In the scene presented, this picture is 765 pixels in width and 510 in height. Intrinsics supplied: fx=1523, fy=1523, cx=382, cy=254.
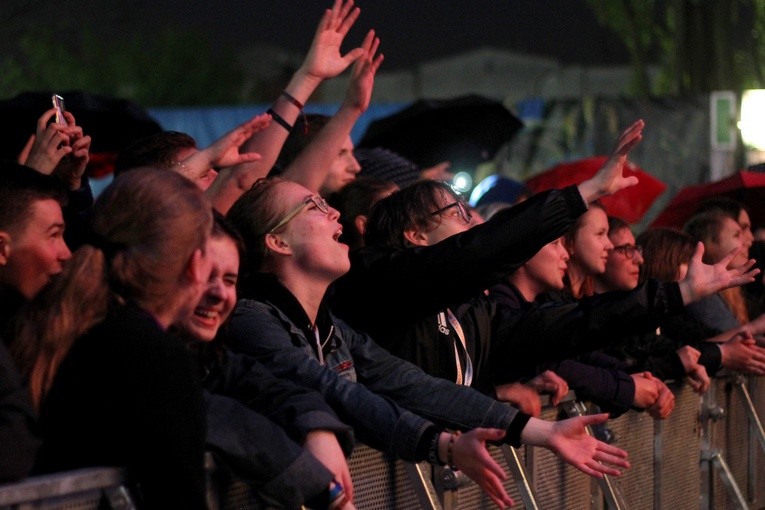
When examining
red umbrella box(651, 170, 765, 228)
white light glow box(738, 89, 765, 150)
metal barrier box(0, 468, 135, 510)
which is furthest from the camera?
white light glow box(738, 89, 765, 150)

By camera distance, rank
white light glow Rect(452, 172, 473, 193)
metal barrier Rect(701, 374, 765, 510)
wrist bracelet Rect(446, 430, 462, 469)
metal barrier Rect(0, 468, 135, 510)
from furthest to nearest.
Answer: white light glow Rect(452, 172, 473, 193) < metal barrier Rect(701, 374, 765, 510) < wrist bracelet Rect(446, 430, 462, 469) < metal barrier Rect(0, 468, 135, 510)

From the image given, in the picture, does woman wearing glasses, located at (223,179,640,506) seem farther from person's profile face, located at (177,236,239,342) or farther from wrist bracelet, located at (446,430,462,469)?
person's profile face, located at (177,236,239,342)

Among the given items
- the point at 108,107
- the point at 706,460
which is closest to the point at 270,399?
the point at 706,460

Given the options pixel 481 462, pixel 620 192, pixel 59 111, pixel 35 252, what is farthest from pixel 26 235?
pixel 620 192

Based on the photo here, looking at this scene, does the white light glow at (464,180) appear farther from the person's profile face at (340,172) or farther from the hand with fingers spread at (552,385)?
the hand with fingers spread at (552,385)

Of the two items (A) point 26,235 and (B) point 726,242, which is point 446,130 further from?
(A) point 26,235

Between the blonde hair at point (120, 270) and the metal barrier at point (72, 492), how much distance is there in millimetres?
249

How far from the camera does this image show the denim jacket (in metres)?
4.28

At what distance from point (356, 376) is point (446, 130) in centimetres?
642

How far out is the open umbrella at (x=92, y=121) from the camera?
323 inches

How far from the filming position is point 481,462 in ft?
13.2

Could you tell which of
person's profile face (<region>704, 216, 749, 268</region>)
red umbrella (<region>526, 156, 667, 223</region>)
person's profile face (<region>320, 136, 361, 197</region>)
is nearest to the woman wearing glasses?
person's profile face (<region>320, 136, 361, 197</region>)

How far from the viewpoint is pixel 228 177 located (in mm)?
5371

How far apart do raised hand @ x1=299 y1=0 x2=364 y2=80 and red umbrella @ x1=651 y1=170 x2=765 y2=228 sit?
14.6 ft
